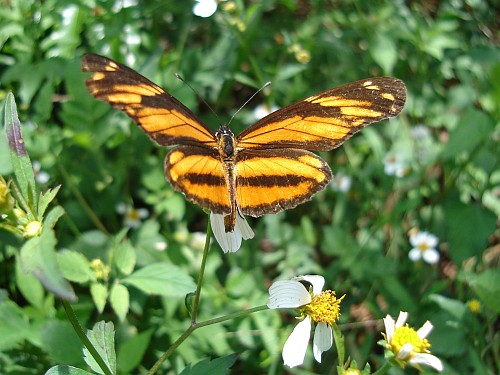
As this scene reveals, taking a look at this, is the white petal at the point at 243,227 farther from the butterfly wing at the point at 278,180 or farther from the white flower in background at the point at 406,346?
the white flower in background at the point at 406,346

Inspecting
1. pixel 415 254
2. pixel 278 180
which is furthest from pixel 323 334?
pixel 415 254

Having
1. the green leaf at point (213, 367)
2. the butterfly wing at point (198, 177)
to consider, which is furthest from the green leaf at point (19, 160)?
the green leaf at point (213, 367)

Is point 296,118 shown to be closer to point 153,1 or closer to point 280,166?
point 280,166

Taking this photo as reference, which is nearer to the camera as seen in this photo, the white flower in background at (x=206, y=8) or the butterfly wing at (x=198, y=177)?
the butterfly wing at (x=198, y=177)

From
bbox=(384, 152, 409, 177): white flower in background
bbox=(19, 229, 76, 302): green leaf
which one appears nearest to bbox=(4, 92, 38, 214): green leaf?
bbox=(19, 229, 76, 302): green leaf

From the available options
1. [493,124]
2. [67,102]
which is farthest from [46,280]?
[493,124]

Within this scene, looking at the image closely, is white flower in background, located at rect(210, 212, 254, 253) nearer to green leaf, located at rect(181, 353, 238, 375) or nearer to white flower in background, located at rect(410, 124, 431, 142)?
green leaf, located at rect(181, 353, 238, 375)

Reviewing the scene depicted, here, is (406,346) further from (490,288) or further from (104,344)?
(490,288)
